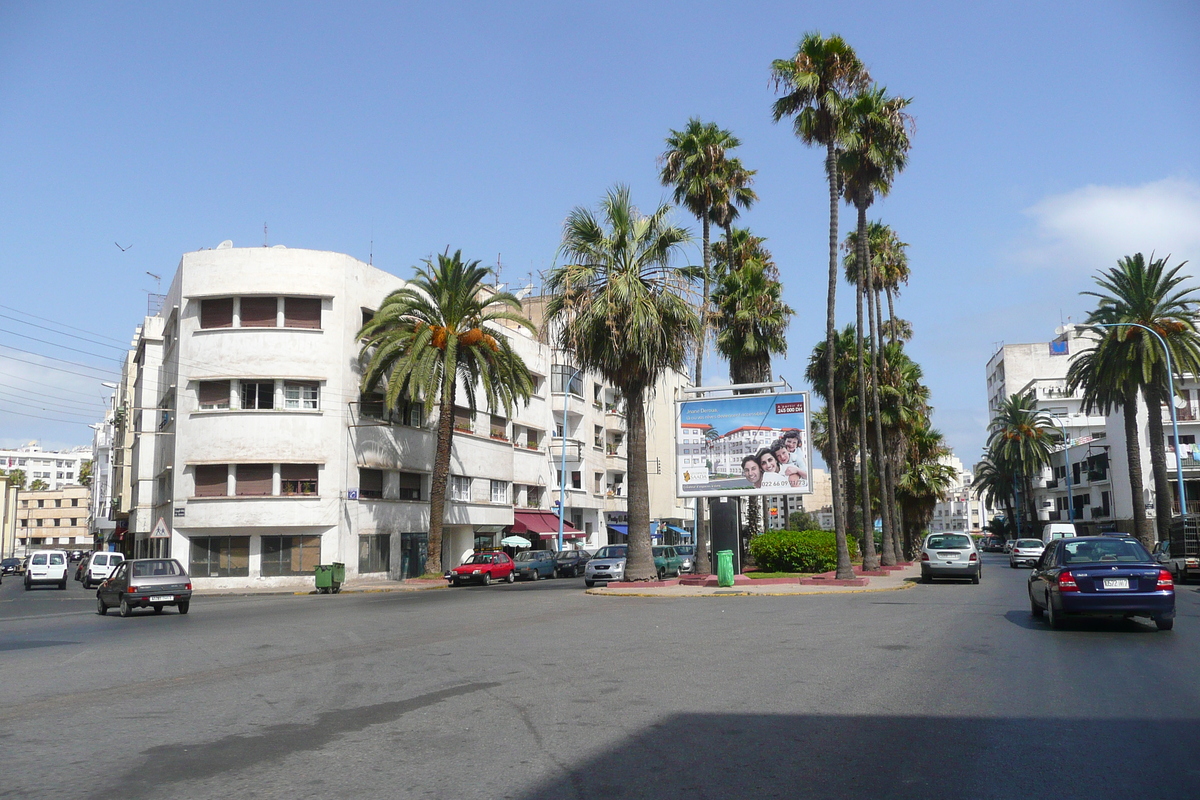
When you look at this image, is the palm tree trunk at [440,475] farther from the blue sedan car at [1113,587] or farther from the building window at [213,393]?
the blue sedan car at [1113,587]

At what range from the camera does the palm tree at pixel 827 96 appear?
99.3ft

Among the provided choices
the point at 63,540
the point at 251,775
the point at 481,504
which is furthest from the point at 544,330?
the point at 63,540

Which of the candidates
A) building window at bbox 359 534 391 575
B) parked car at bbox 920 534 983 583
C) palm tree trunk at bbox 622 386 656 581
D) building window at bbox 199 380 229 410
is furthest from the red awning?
parked car at bbox 920 534 983 583

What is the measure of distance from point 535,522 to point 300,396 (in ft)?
66.3

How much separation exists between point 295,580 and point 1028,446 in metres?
65.8

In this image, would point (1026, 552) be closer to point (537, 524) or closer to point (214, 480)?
point (537, 524)

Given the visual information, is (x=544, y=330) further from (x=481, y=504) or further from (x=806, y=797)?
(x=806, y=797)

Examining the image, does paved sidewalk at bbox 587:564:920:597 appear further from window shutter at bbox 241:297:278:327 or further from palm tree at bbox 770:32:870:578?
window shutter at bbox 241:297:278:327

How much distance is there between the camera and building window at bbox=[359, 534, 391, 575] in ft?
140

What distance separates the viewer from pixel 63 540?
141m

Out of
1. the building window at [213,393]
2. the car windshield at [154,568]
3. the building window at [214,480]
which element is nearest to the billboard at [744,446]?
the car windshield at [154,568]

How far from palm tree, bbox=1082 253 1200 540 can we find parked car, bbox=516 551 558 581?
27.3 m

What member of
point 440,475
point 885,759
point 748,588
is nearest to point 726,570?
point 748,588

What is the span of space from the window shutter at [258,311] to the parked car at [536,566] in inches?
611
